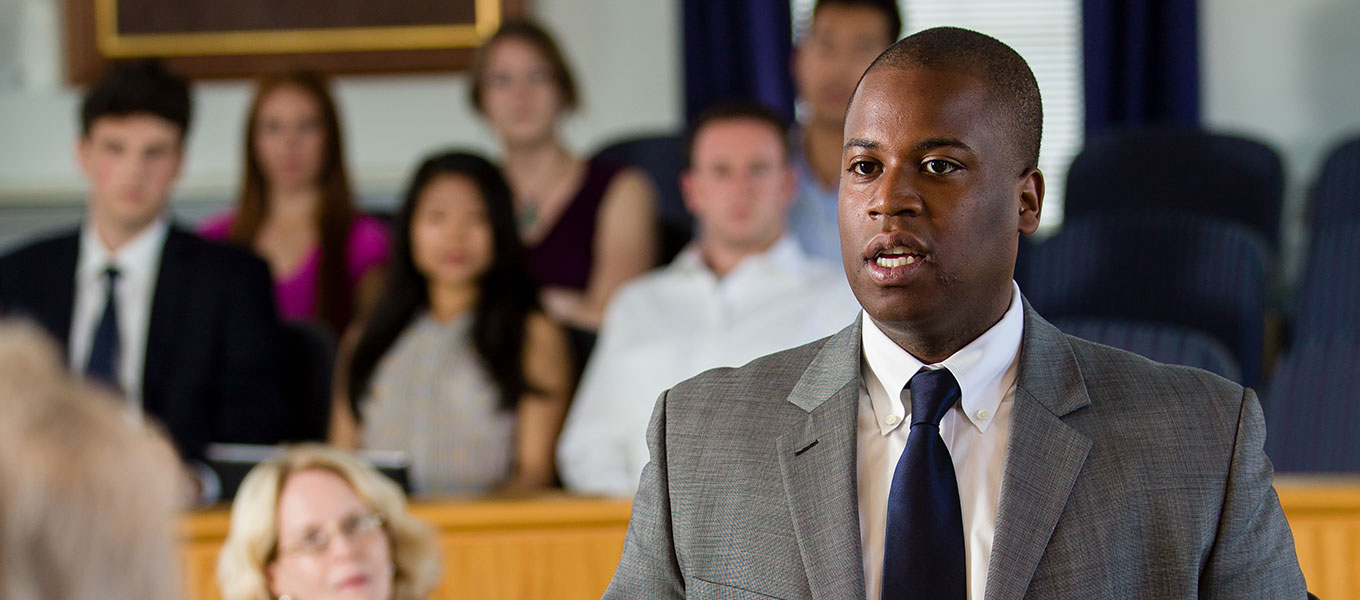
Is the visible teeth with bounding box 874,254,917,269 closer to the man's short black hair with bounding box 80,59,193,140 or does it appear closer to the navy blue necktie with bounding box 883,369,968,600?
the navy blue necktie with bounding box 883,369,968,600

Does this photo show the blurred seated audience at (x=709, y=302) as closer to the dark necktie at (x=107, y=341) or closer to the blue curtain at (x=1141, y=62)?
the dark necktie at (x=107, y=341)

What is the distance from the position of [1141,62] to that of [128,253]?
327 cm

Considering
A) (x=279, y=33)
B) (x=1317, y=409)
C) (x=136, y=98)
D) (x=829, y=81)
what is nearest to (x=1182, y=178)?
(x=829, y=81)

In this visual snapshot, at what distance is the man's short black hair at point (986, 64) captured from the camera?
1164 mm

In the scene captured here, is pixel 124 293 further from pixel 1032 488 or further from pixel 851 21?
pixel 1032 488

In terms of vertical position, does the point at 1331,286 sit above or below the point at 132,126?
below

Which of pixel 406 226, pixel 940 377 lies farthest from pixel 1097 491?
pixel 406 226

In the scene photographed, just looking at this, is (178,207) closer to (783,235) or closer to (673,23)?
(673,23)

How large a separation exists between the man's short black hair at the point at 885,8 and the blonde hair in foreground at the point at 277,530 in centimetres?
178

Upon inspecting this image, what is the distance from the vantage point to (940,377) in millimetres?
1209

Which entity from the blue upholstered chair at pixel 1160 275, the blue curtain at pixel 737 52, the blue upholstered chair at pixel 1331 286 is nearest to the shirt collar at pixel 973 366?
the blue upholstered chair at pixel 1160 275

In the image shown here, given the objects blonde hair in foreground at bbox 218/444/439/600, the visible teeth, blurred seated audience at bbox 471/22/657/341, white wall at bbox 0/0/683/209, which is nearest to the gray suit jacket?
the visible teeth

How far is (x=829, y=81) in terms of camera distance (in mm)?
3695

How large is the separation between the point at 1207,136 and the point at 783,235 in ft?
5.01
